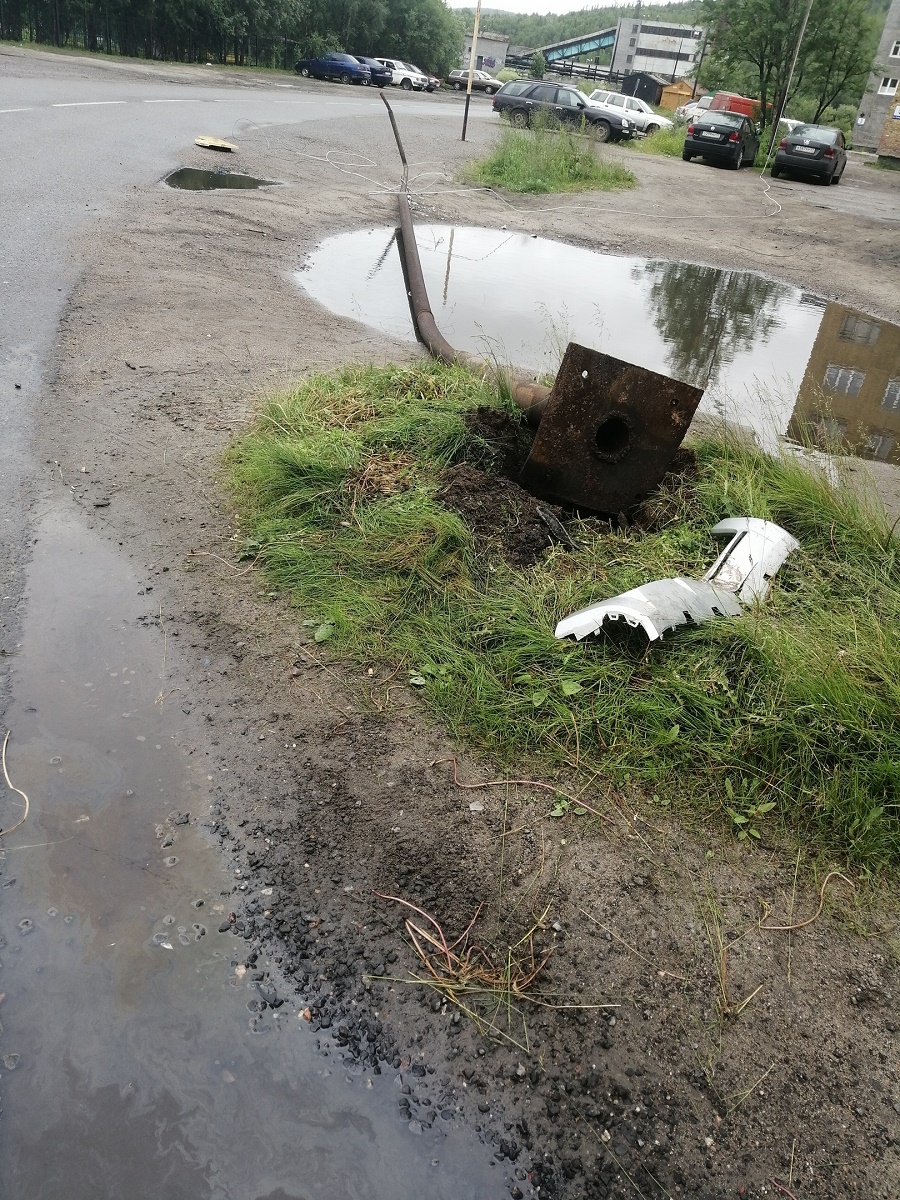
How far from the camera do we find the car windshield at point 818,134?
76.7 feet

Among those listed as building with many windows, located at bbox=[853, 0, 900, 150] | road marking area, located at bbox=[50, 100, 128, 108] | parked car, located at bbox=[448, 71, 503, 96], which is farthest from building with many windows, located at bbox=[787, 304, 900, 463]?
parked car, located at bbox=[448, 71, 503, 96]

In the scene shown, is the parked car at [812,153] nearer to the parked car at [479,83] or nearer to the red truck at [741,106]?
the red truck at [741,106]

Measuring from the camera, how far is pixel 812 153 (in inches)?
917

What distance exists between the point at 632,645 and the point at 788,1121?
69.5 inches

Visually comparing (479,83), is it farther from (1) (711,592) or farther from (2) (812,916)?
(2) (812,916)

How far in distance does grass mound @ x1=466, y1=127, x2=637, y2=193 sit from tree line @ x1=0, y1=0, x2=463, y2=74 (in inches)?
763

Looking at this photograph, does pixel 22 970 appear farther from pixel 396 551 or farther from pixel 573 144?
pixel 573 144

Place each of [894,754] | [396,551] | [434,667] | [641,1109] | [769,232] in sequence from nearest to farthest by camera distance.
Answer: [641,1109], [894,754], [434,667], [396,551], [769,232]

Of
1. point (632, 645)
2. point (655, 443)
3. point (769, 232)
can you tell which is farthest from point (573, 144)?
point (632, 645)

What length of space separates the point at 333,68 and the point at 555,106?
17.7 meters

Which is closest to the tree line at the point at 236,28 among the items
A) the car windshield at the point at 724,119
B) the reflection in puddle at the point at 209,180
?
the car windshield at the point at 724,119

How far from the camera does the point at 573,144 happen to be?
17.1 m

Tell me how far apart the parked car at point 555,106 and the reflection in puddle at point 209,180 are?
635 inches

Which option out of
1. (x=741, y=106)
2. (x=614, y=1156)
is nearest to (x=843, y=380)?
(x=614, y=1156)
